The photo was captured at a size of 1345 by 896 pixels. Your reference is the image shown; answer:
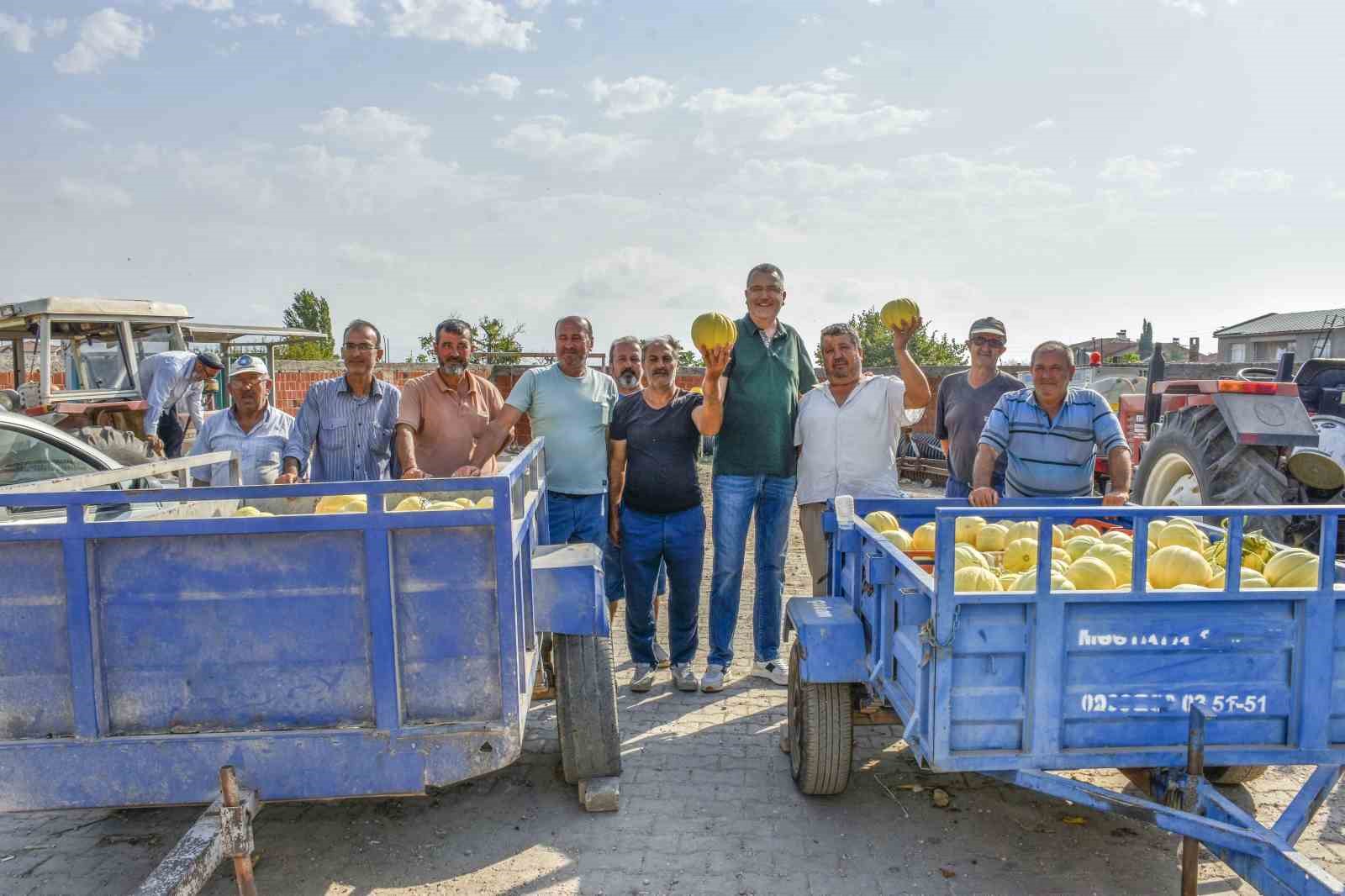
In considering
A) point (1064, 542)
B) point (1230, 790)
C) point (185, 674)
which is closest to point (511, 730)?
point (185, 674)

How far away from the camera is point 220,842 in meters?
2.59

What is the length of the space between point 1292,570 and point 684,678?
3.11 meters

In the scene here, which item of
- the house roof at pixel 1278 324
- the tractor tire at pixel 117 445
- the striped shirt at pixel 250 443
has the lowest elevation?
the tractor tire at pixel 117 445

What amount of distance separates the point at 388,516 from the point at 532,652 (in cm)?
107

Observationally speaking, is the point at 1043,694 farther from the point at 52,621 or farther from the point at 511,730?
the point at 52,621

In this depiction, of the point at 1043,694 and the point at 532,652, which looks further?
the point at 532,652

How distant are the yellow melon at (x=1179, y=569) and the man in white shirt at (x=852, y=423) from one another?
176 centimetres

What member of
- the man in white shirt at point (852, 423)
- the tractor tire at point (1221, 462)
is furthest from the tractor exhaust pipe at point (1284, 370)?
the man in white shirt at point (852, 423)

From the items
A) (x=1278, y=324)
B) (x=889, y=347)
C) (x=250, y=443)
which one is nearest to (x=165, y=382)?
(x=250, y=443)

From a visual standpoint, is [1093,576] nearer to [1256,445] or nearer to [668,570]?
[668,570]

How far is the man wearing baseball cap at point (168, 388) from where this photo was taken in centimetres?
955

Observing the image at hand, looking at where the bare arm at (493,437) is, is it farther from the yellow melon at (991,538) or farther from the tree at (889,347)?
the tree at (889,347)

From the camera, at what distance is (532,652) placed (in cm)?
348

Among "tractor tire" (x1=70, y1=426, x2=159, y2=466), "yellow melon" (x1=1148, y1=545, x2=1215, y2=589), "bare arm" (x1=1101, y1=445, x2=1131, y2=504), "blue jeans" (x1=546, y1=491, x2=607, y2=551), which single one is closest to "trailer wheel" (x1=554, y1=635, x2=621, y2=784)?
"blue jeans" (x1=546, y1=491, x2=607, y2=551)
